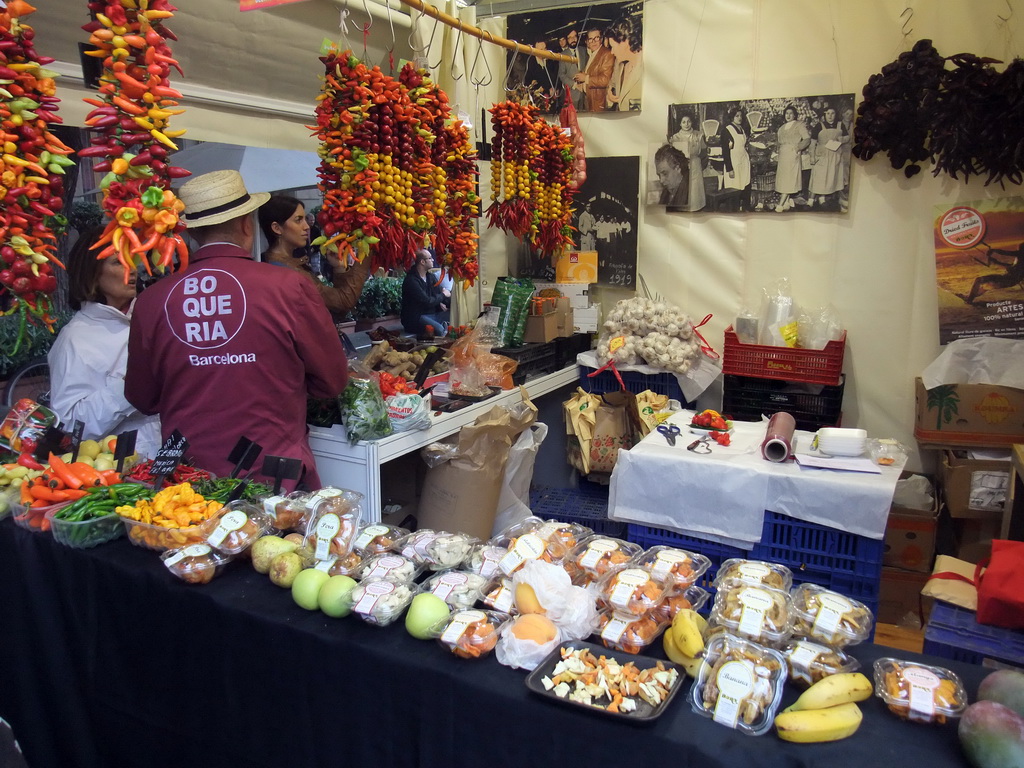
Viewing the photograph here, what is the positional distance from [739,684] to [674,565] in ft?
1.18

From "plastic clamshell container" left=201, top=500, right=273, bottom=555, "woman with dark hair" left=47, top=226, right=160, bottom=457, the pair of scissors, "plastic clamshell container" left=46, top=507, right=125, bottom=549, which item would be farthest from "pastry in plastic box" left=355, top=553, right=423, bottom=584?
Result: "woman with dark hair" left=47, top=226, right=160, bottom=457

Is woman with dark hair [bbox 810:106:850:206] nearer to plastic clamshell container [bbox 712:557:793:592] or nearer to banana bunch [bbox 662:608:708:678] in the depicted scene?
plastic clamshell container [bbox 712:557:793:592]

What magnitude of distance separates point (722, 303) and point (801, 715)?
3.28 metres

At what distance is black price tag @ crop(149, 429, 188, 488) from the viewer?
1974 millimetres

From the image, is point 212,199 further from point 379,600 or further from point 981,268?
point 981,268

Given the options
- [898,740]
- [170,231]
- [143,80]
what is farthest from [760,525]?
[143,80]

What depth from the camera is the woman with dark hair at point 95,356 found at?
2707 millimetres

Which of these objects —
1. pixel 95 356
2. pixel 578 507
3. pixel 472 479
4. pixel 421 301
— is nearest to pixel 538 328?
pixel 421 301

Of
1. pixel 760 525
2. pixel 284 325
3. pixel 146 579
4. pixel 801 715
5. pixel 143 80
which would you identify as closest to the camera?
pixel 801 715

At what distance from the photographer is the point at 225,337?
231cm

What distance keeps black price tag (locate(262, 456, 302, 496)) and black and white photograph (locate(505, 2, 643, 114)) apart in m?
2.93

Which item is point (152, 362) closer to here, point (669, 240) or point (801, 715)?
point (801, 715)

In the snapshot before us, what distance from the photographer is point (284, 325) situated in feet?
7.63

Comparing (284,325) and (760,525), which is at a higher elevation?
(284,325)
